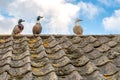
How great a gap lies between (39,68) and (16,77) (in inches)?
20.0

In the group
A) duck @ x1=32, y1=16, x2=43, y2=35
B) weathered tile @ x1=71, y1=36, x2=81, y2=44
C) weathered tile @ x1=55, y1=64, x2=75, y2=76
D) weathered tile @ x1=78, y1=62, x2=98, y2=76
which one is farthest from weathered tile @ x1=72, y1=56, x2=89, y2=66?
duck @ x1=32, y1=16, x2=43, y2=35

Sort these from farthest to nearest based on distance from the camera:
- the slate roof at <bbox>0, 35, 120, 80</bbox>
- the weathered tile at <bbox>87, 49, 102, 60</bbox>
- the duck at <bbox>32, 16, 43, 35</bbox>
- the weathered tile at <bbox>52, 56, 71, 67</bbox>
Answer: the duck at <bbox>32, 16, 43, 35</bbox> → the weathered tile at <bbox>87, 49, 102, 60</bbox> → the weathered tile at <bbox>52, 56, 71, 67</bbox> → the slate roof at <bbox>0, 35, 120, 80</bbox>

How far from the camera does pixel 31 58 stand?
5.08m

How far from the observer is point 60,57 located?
5191 mm

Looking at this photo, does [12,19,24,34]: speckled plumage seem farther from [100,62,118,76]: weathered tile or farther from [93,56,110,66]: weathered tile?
[100,62,118,76]: weathered tile

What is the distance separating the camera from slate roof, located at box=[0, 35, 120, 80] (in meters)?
4.38

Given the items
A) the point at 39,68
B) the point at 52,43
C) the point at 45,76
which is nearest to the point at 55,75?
the point at 45,76

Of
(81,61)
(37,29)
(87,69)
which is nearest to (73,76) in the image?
(87,69)

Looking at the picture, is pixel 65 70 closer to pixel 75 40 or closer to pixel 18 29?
pixel 75 40

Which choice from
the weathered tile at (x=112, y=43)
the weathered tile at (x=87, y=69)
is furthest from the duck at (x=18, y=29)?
the weathered tile at (x=87, y=69)

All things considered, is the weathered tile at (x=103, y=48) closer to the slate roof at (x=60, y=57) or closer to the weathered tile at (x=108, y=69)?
the slate roof at (x=60, y=57)

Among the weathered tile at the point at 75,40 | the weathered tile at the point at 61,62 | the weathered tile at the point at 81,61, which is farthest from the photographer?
the weathered tile at the point at 75,40

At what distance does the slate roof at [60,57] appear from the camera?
4.38m

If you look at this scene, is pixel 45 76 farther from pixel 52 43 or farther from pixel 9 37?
pixel 9 37
